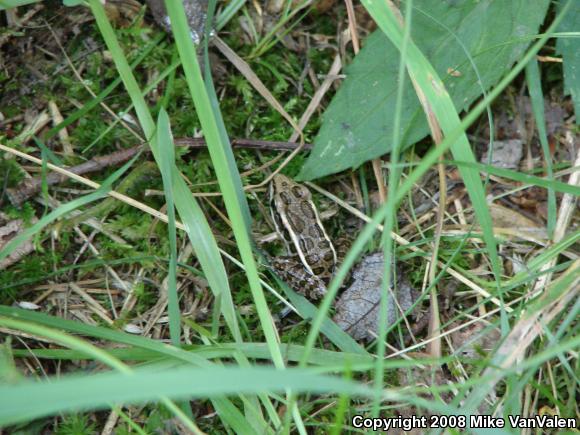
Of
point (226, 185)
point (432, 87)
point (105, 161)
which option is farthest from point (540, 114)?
point (105, 161)

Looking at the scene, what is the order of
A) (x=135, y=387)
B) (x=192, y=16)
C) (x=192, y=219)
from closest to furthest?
(x=135, y=387), (x=192, y=219), (x=192, y=16)

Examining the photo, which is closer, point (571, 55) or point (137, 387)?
point (137, 387)

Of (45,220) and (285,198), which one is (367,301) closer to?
(285,198)

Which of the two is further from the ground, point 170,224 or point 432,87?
point 432,87

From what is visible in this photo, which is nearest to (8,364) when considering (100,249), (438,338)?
(100,249)

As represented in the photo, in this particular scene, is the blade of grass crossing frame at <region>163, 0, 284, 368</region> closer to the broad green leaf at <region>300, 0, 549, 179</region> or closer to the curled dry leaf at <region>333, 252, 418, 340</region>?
the curled dry leaf at <region>333, 252, 418, 340</region>

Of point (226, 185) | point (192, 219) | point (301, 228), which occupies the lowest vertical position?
point (301, 228)

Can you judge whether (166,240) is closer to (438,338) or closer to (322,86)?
(322,86)
